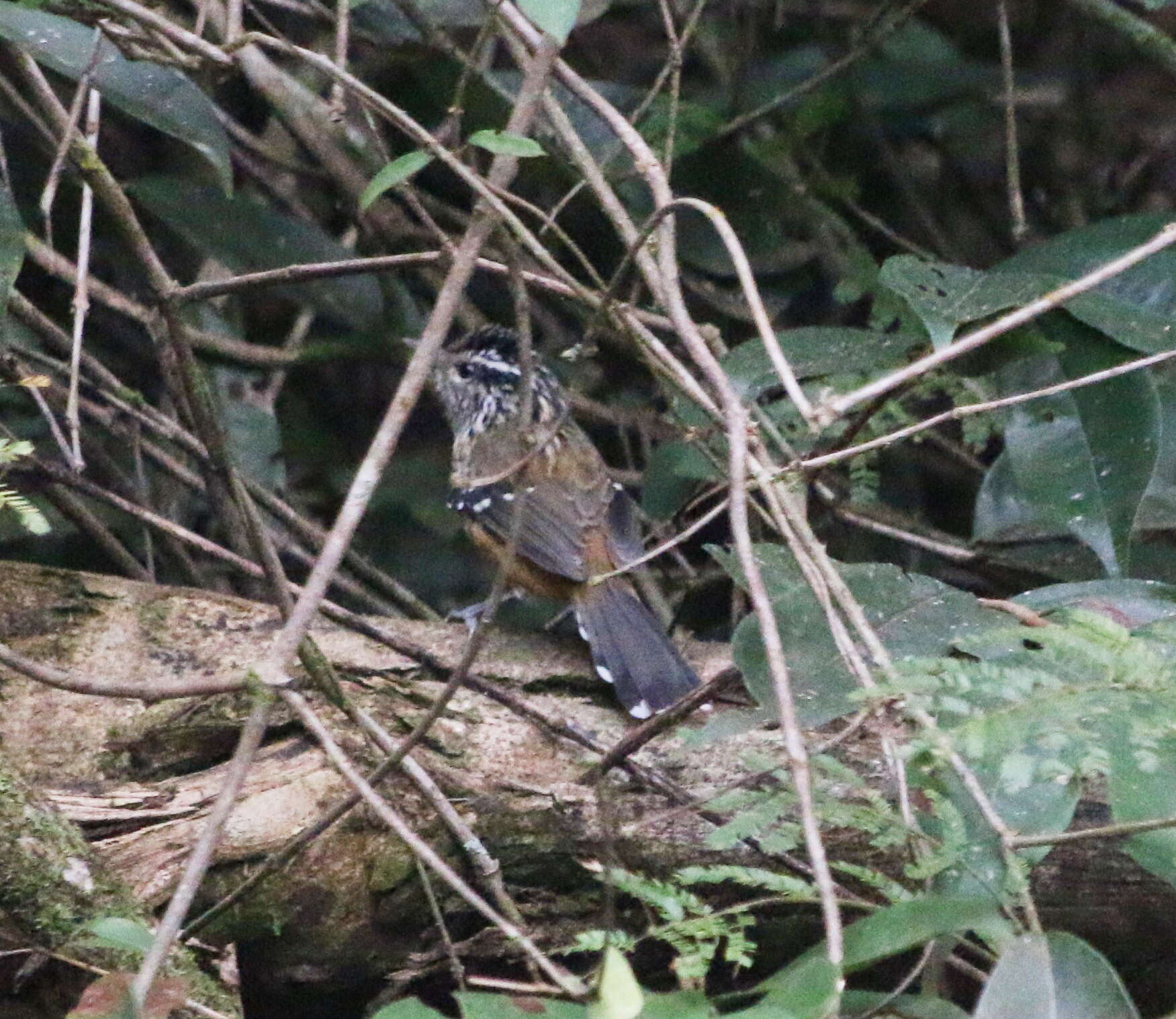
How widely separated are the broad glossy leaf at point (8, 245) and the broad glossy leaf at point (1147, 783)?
7.51 ft

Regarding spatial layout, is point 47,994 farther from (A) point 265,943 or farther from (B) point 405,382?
(B) point 405,382

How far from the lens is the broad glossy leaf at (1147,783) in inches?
88.0

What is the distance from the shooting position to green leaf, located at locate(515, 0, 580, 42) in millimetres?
2459

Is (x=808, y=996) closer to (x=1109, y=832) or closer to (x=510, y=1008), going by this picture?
(x=510, y=1008)

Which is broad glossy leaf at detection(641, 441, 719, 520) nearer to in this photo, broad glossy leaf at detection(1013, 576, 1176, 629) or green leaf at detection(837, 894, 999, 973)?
broad glossy leaf at detection(1013, 576, 1176, 629)

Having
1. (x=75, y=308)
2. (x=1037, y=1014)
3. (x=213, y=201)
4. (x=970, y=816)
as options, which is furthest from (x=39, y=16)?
(x=1037, y=1014)

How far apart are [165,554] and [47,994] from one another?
86.8 inches

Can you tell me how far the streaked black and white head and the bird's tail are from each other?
3.76 ft

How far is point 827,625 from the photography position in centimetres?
314

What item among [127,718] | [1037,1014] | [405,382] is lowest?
[127,718]

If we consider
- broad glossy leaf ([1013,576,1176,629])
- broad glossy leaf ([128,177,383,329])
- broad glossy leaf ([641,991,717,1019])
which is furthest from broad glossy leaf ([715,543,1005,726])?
broad glossy leaf ([128,177,383,329])

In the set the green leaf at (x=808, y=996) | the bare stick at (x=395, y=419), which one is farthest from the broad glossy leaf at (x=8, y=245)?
the green leaf at (x=808, y=996)

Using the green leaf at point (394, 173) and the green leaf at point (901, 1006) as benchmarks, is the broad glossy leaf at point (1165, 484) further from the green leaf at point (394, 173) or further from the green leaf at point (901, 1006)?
the green leaf at point (394, 173)

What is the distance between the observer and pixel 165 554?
5035 mm
